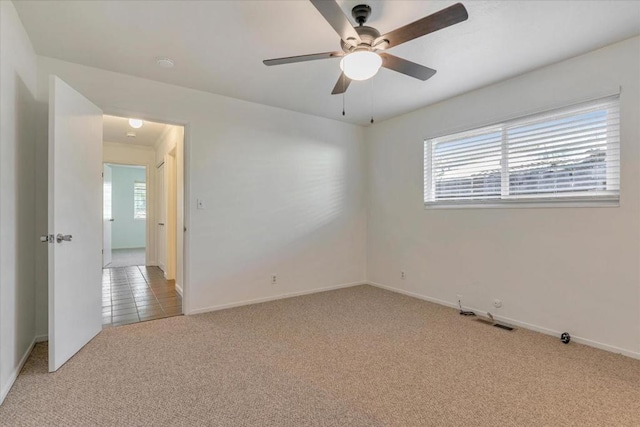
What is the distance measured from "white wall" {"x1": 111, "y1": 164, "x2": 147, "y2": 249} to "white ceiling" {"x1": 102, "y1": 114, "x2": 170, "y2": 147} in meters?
3.84

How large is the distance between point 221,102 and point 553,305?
157 inches

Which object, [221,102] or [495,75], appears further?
[221,102]

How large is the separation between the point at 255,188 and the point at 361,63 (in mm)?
2283

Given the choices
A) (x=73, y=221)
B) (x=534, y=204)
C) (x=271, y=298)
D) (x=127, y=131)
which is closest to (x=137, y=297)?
(x=271, y=298)

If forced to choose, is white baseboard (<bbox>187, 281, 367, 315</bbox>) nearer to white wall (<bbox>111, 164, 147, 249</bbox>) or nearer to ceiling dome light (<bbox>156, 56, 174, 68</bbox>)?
ceiling dome light (<bbox>156, 56, 174, 68</bbox>)

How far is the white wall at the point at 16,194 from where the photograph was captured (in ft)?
6.10

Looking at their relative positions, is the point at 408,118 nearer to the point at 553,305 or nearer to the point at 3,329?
the point at 553,305

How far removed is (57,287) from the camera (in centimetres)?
216

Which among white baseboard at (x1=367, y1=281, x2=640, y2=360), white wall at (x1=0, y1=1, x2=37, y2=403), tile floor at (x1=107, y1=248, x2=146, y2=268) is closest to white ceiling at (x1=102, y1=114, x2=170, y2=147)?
white wall at (x1=0, y1=1, x2=37, y2=403)

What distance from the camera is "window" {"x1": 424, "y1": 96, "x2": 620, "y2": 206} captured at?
8.23 feet

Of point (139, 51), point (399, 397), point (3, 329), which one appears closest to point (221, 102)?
point (139, 51)

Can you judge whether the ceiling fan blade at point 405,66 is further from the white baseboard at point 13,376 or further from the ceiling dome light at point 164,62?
the white baseboard at point 13,376

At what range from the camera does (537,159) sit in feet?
9.48

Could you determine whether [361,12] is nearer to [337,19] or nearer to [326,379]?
[337,19]
